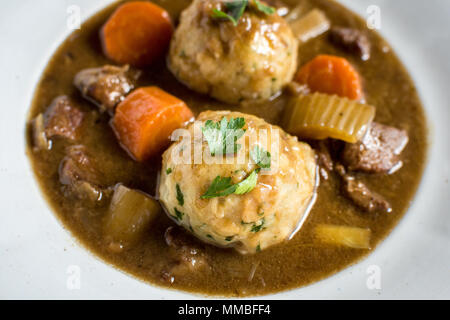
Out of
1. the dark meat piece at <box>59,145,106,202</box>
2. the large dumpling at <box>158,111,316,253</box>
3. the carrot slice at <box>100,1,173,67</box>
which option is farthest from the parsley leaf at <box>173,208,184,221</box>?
the carrot slice at <box>100,1,173,67</box>

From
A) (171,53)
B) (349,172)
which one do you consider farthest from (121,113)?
(349,172)

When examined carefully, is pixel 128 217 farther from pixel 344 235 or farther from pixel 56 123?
pixel 344 235

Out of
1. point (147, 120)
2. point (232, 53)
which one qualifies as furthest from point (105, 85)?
point (232, 53)

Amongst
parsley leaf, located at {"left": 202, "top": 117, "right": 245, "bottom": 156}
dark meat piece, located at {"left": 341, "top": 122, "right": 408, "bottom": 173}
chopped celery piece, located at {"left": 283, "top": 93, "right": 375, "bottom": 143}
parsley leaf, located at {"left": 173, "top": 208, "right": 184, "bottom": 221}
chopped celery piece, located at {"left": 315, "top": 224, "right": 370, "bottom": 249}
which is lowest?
chopped celery piece, located at {"left": 315, "top": 224, "right": 370, "bottom": 249}

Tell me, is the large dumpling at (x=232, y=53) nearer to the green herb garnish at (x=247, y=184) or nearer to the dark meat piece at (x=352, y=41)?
the dark meat piece at (x=352, y=41)

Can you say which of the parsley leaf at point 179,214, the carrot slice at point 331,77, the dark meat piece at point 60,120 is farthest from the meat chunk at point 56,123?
the carrot slice at point 331,77

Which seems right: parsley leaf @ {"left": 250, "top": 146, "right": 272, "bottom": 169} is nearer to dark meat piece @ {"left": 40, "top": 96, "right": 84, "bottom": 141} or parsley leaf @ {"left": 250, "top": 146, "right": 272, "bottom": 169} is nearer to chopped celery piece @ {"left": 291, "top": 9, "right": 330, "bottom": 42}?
dark meat piece @ {"left": 40, "top": 96, "right": 84, "bottom": 141}
